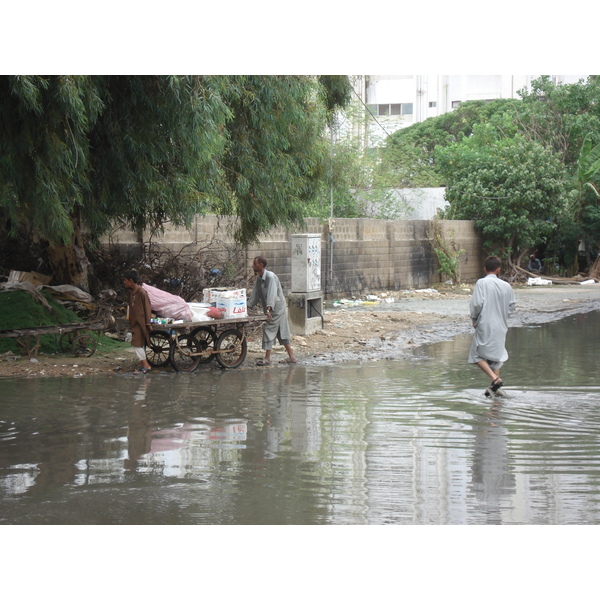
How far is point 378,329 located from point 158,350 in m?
6.15

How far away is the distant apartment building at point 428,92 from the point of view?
2189 inches

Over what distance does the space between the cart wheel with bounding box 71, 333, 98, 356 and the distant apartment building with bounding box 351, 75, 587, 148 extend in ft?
146

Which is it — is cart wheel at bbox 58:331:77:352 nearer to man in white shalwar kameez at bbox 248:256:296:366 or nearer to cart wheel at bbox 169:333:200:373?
cart wheel at bbox 169:333:200:373

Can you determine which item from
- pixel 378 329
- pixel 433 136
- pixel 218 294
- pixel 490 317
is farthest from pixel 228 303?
pixel 433 136

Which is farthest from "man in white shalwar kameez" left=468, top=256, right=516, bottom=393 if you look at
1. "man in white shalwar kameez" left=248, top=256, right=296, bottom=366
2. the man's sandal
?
"man in white shalwar kameez" left=248, top=256, right=296, bottom=366

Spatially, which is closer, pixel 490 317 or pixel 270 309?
pixel 490 317

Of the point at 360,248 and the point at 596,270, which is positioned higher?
the point at 360,248

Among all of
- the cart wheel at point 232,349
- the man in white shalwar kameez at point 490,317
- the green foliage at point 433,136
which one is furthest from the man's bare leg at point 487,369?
the green foliage at point 433,136

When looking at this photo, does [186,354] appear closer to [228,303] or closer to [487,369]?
[228,303]

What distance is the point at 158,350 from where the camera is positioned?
11.7 meters

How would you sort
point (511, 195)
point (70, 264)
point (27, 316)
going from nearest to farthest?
point (27, 316) < point (70, 264) < point (511, 195)

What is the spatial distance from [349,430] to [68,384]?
4321 millimetres

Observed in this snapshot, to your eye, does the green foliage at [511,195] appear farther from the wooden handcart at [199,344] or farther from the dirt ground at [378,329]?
the wooden handcart at [199,344]

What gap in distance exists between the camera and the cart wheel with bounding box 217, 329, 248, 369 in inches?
468
